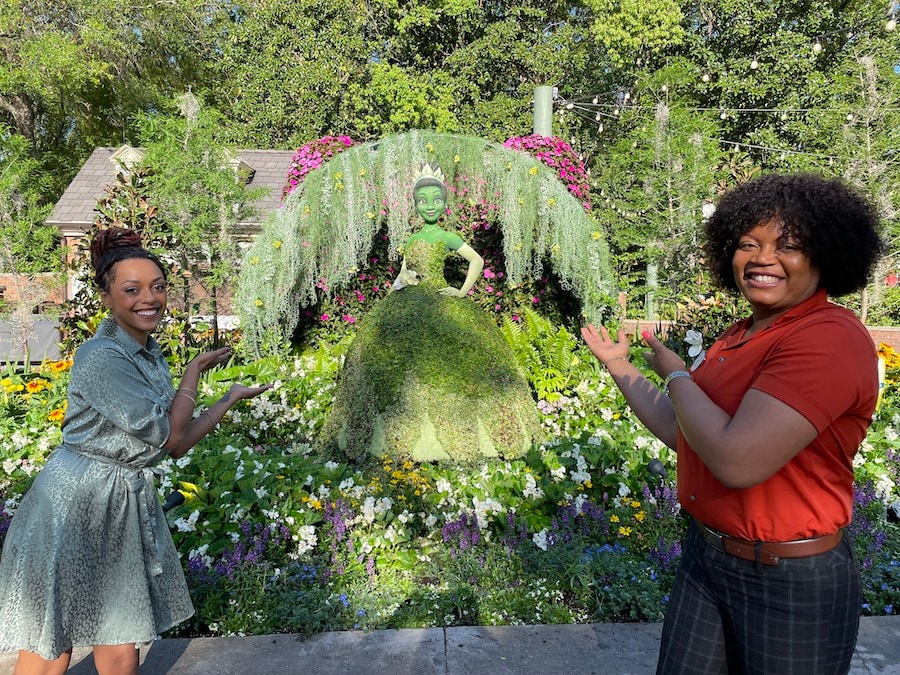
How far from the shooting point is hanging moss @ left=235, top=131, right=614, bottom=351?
6062 millimetres

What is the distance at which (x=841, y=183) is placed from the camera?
4.88 ft

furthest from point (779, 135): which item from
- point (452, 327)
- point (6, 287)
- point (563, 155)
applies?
point (6, 287)

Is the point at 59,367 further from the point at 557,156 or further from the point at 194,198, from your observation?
the point at 557,156

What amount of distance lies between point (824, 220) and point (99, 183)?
781 inches

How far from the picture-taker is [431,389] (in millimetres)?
4215

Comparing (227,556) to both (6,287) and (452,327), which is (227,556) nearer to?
(452,327)

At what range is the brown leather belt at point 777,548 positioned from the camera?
4.52 ft

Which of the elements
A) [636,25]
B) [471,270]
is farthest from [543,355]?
[636,25]

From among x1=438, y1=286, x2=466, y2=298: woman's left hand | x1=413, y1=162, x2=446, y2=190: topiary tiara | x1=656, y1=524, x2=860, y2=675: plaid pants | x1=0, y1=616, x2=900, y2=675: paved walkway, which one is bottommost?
x1=0, y1=616, x2=900, y2=675: paved walkway

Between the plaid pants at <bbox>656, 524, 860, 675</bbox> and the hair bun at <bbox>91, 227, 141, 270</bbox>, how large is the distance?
1.92 meters

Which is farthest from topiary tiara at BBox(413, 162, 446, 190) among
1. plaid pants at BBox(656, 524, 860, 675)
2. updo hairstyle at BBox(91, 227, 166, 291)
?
plaid pants at BBox(656, 524, 860, 675)

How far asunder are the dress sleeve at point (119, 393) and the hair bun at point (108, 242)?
33cm

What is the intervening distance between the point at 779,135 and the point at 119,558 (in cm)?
1922

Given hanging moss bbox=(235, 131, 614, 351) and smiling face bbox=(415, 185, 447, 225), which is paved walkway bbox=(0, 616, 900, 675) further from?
hanging moss bbox=(235, 131, 614, 351)
